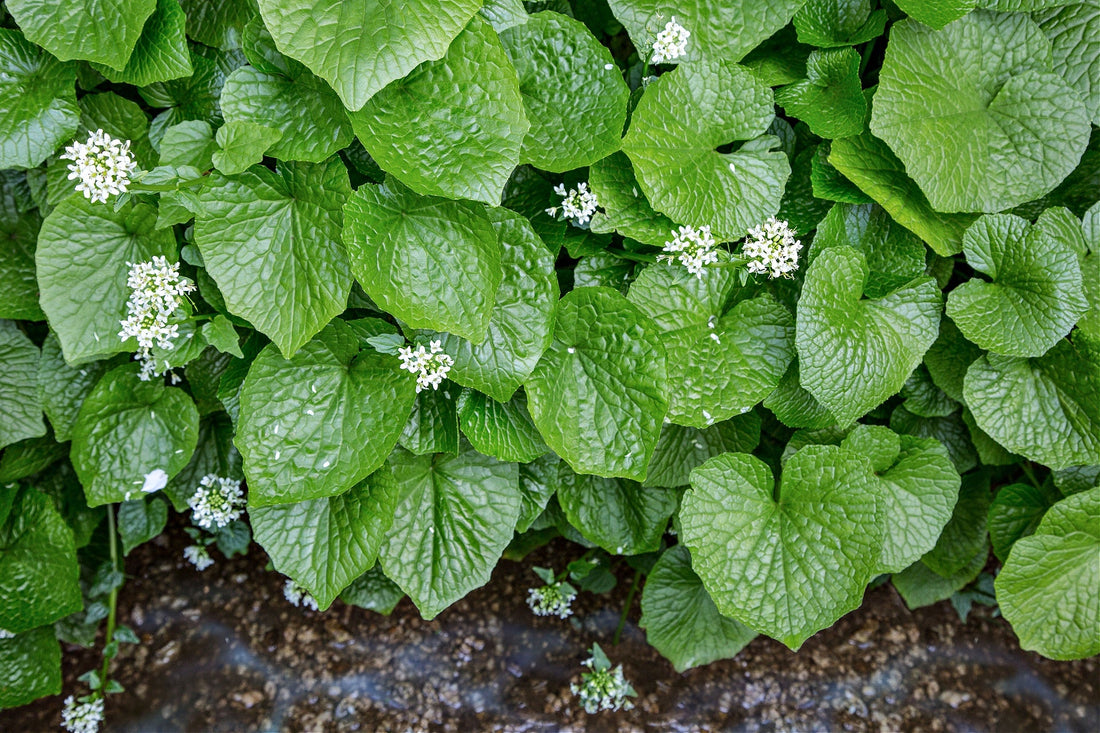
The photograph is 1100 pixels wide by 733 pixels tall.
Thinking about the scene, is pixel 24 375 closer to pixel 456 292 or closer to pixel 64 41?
pixel 64 41

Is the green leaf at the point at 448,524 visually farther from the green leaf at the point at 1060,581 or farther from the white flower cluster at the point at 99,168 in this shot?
the green leaf at the point at 1060,581

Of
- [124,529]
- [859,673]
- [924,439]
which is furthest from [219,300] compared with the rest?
[859,673]

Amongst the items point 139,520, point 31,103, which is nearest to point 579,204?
point 31,103

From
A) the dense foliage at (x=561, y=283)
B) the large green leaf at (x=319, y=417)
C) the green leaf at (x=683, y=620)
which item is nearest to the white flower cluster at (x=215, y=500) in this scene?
the dense foliage at (x=561, y=283)

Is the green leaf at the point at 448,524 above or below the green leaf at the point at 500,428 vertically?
below

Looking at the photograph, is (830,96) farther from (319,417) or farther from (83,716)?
(83,716)

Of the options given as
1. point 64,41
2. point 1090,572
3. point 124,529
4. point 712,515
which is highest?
point 64,41
